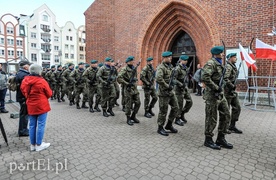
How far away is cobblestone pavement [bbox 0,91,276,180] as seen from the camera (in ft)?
9.78

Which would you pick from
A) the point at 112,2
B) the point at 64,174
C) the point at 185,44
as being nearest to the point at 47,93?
the point at 64,174

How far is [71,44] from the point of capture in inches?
2098

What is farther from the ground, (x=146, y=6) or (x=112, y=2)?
(x=112, y=2)

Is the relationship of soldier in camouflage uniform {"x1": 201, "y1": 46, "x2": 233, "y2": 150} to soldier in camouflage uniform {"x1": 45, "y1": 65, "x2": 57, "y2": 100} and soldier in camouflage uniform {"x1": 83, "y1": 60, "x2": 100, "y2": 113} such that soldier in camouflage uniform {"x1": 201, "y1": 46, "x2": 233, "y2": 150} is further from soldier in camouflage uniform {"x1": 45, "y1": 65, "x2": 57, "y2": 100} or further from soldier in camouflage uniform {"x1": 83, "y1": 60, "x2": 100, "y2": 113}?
soldier in camouflage uniform {"x1": 45, "y1": 65, "x2": 57, "y2": 100}

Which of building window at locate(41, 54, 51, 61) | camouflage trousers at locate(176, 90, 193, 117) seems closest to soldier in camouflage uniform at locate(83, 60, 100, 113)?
camouflage trousers at locate(176, 90, 193, 117)

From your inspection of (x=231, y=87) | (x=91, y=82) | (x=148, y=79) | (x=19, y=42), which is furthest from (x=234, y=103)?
(x=19, y=42)

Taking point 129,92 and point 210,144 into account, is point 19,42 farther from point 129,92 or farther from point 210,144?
point 210,144

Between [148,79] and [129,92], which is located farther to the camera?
[148,79]

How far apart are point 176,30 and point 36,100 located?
1114cm

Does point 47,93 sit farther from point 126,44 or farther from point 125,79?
point 126,44

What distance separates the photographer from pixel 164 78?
4.92 metres

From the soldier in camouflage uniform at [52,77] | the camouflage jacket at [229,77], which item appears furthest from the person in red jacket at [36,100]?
the soldier in camouflage uniform at [52,77]

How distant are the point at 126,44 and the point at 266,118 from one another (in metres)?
10.4

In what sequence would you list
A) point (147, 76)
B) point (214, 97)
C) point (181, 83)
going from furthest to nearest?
point (147, 76) < point (181, 83) < point (214, 97)
